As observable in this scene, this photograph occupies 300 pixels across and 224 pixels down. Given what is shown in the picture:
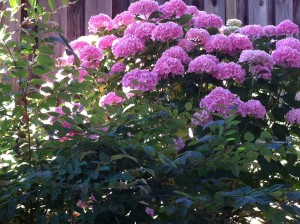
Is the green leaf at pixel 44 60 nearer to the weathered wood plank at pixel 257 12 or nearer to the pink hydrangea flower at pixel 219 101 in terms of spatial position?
the pink hydrangea flower at pixel 219 101

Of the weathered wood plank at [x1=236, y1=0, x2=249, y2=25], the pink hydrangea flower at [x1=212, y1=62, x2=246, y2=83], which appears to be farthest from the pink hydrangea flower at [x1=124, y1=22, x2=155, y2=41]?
the weathered wood plank at [x1=236, y1=0, x2=249, y2=25]

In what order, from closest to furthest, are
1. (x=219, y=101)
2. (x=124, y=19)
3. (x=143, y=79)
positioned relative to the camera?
(x=219, y=101) < (x=143, y=79) < (x=124, y=19)

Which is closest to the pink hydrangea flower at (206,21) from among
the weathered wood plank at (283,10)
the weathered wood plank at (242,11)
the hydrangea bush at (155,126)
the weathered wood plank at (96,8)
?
the hydrangea bush at (155,126)

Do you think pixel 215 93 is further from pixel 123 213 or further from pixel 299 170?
pixel 123 213

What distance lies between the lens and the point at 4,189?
1.80 meters

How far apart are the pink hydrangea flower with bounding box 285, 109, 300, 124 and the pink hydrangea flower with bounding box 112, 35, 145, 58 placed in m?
0.69

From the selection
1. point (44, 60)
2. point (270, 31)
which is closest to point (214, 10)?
point (270, 31)

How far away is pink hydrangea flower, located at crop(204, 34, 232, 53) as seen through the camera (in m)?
2.82

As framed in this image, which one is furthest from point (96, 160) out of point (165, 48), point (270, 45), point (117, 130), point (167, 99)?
point (270, 45)

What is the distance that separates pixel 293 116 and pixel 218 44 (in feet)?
1.42

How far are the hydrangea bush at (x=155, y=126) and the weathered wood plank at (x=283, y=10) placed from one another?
1.24 meters

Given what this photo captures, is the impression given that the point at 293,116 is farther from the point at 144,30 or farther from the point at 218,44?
the point at 144,30

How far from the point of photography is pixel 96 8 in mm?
3781

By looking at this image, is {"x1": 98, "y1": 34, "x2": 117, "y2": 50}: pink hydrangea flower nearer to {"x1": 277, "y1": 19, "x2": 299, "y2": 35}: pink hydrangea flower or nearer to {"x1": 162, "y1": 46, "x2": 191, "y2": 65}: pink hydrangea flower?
{"x1": 162, "y1": 46, "x2": 191, "y2": 65}: pink hydrangea flower
